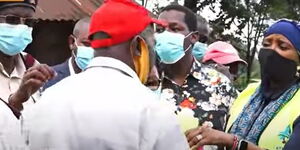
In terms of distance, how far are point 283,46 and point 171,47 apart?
90 cm

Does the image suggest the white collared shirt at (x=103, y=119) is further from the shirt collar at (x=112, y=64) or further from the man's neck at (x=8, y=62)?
the man's neck at (x=8, y=62)

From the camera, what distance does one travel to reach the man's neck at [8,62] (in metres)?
4.25

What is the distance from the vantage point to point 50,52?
12477 mm

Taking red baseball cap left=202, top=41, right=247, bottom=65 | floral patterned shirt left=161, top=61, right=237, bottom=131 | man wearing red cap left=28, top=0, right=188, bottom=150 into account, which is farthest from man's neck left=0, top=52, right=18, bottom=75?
red baseball cap left=202, top=41, right=247, bottom=65

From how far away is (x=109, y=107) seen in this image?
9.44 feet

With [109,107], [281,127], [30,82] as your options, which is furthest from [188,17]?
[109,107]

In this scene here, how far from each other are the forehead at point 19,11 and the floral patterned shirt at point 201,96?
42.2 inches

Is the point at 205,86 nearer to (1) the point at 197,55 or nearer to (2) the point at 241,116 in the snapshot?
(2) the point at 241,116

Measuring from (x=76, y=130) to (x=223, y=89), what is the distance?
2.07 metres

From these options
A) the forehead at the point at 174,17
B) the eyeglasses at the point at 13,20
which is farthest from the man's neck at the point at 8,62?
the forehead at the point at 174,17

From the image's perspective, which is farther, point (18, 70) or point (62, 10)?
point (62, 10)

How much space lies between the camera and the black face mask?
4246 mm

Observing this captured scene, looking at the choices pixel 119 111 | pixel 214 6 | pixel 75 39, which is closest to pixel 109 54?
pixel 119 111

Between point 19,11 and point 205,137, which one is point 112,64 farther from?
point 19,11
